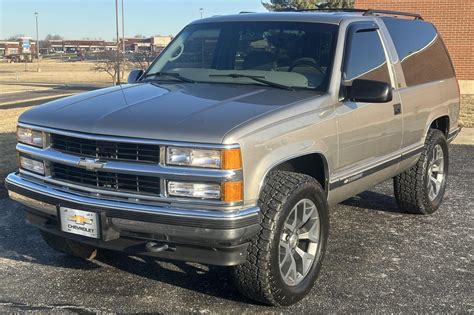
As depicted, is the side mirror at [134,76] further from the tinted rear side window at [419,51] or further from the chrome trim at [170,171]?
the tinted rear side window at [419,51]

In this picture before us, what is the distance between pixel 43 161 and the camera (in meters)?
3.68

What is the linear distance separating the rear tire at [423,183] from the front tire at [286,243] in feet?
6.71

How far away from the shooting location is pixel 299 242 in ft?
12.8

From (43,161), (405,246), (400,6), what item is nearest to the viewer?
(43,161)

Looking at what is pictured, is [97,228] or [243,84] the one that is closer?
[97,228]

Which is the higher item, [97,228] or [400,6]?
[400,6]

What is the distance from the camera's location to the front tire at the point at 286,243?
334 centimetres

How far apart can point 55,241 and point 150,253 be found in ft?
4.61

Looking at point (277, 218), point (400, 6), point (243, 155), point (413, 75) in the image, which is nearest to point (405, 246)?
point (413, 75)

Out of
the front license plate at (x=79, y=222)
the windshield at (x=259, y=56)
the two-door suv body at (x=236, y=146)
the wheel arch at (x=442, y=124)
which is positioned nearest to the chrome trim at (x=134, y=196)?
the two-door suv body at (x=236, y=146)

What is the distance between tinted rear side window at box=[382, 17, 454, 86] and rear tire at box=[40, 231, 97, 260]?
10.6 ft

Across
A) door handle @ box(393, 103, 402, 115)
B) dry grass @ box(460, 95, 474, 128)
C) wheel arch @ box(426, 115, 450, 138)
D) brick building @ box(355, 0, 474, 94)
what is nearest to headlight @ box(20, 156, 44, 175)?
door handle @ box(393, 103, 402, 115)

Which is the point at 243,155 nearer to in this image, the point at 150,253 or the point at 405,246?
the point at 150,253

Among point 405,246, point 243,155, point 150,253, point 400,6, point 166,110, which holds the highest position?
point 400,6
